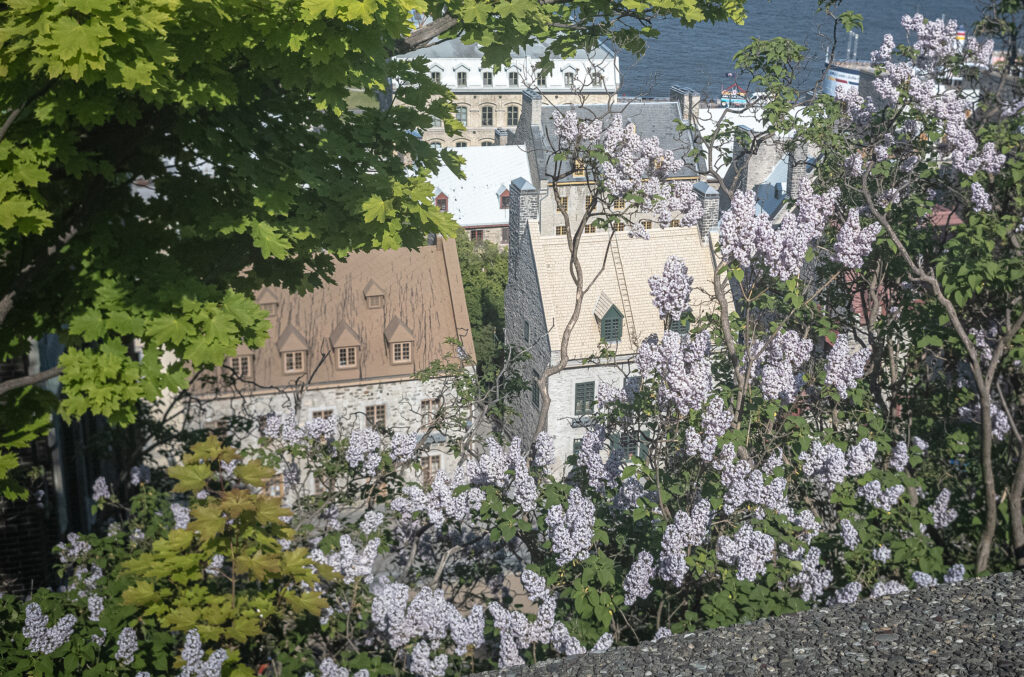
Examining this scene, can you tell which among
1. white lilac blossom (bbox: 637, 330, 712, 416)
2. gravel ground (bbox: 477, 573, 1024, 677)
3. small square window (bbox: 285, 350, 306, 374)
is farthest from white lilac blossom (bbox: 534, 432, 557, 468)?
small square window (bbox: 285, 350, 306, 374)

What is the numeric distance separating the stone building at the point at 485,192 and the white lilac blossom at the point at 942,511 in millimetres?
39873

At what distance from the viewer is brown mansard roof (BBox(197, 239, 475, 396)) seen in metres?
28.6

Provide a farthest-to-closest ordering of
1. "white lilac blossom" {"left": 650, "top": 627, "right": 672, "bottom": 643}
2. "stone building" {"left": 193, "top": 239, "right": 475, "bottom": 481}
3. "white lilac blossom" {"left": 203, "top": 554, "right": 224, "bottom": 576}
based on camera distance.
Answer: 1. "stone building" {"left": 193, "top": 239, "right": 475, "bottom": 481}
2. "white lilac blossom" {"left": 203, "top": 554, "right": 224, "bottom": 576}
3. "white lilac blossom" {"left": 650, "top": 627, "right": 672, "bottom": 643}

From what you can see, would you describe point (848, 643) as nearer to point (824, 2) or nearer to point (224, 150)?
point (224, 150)

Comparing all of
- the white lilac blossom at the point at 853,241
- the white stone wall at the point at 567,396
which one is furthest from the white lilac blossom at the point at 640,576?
the white stone wall at the point at 567,396

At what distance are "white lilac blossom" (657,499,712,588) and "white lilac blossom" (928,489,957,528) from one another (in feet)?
14.1

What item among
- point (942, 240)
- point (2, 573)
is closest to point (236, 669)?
point (2, 573)

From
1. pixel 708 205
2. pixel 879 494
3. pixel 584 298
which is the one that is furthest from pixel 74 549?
pixel 708 205

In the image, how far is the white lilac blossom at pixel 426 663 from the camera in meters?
11.0

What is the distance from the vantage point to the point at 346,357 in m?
29.4

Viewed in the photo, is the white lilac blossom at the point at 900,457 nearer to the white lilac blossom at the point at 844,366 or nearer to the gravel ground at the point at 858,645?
the white lilac blossom at the point at 844,366

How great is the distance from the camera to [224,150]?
11039 mm

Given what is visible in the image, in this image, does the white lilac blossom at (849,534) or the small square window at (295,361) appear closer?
the white lilac blossom at (849,534)

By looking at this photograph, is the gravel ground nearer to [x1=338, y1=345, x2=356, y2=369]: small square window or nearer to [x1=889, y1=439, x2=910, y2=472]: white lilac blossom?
[x1=889, y1=439, x2=910, y2=472]: white lilac blossom
